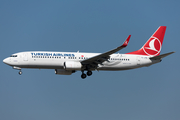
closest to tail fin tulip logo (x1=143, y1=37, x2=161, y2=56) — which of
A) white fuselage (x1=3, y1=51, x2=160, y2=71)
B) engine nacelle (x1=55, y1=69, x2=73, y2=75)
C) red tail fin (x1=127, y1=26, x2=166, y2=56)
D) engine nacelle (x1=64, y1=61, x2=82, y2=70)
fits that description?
red tail fin (x1=127, y1=26, x2=166, y2=56)

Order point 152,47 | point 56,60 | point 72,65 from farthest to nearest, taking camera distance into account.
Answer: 1. point 152,47
2. point 56,60
3. point 72,65

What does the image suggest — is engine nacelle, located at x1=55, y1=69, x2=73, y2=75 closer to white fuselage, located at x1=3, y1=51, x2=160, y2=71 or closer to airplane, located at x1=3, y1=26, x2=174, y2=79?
airplane, located at x1=3, y1=26, x2=174, y2=79

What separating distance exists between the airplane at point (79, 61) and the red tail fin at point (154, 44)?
17.8 inches

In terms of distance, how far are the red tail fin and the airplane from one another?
1.48ft

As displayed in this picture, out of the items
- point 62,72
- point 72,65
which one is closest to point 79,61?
point 72,65

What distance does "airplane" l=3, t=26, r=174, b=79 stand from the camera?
171ft

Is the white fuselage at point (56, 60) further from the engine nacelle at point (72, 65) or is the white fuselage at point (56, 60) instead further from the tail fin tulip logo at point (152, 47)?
the tail fin tulip logo at point (152, 47)

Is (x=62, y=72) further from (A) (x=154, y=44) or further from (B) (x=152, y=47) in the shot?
(A) (x=154, y=44)

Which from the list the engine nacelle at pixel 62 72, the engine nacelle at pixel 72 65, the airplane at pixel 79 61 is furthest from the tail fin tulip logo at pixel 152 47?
the engine nacelle at pixel 62 72

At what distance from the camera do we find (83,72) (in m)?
55.5

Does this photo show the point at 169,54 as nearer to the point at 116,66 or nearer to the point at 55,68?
the point at 116,66

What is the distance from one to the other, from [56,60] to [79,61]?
→ 364 centimetres

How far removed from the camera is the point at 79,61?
5331 cm

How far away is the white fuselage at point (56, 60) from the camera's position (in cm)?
5222
